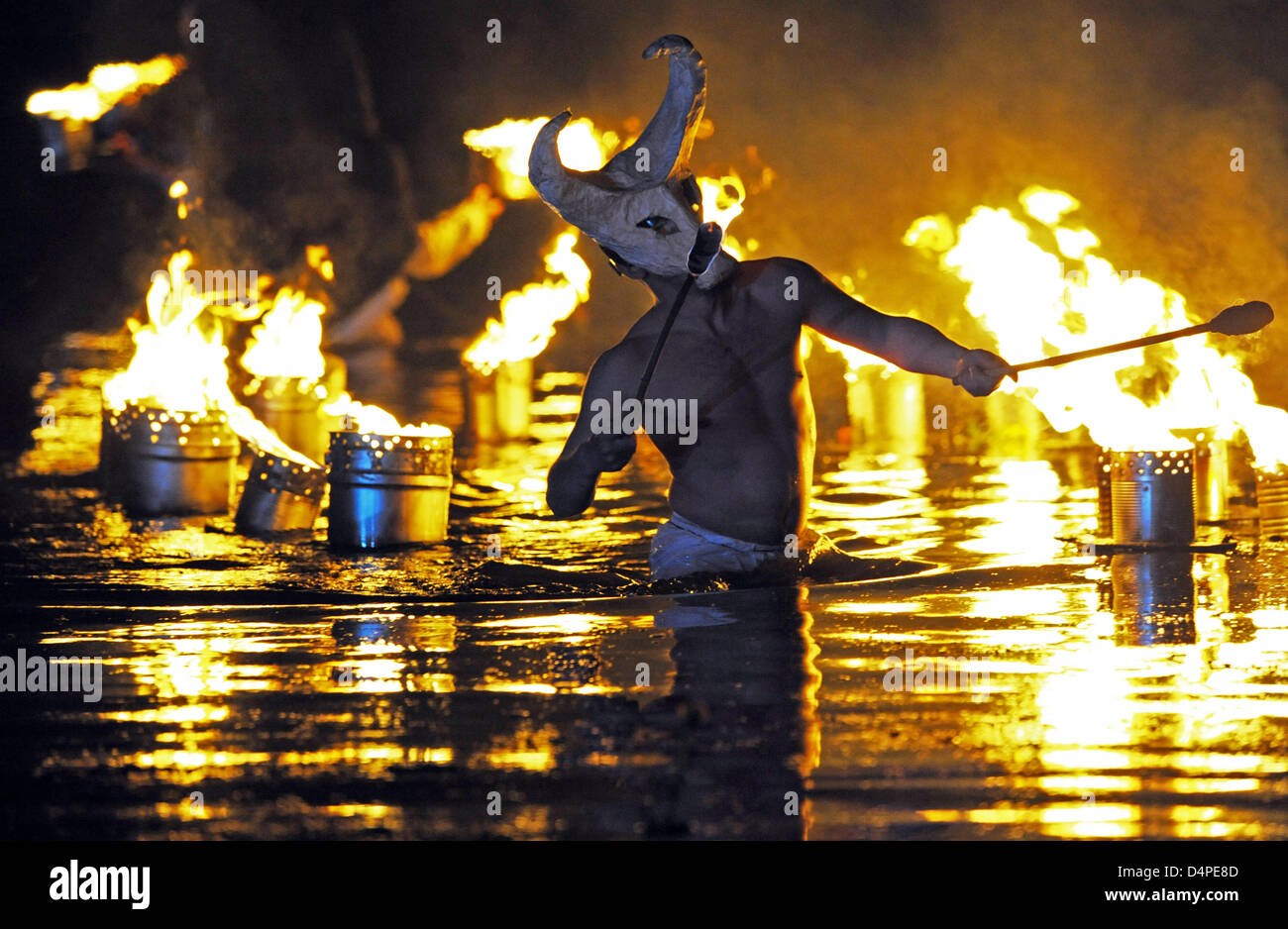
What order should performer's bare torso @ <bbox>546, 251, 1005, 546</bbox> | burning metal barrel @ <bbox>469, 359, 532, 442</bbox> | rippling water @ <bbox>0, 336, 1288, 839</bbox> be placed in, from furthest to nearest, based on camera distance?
burning metal barrel @ <bbox>469, 359, 532, 442</bbox>, performer's bare torso @ <bbox>546, 251, 1005, 546</bbox>, rippling water @ <bbox>0, 336, 1288, 839</bbox>

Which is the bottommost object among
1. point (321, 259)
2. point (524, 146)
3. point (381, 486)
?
point (381, 486)

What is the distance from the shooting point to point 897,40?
14.1 metres

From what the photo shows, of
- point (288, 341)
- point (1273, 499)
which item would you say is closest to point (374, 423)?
point (1273, 499)

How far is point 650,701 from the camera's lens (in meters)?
4.08

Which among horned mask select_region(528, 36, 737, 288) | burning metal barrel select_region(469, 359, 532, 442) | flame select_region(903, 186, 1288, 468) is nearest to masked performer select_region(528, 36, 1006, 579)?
horned mask select_region(528, 36, 737, 288)

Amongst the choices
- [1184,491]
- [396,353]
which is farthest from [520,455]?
[396,353]

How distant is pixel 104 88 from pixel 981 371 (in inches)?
537

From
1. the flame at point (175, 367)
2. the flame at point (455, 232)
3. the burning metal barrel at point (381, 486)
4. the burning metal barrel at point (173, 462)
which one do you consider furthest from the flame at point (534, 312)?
the burning metal barrel at point (381, 486)

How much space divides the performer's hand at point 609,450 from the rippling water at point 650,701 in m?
0.48

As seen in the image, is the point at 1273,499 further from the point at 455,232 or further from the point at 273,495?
the point at 455,232

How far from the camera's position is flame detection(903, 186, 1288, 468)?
275 inches

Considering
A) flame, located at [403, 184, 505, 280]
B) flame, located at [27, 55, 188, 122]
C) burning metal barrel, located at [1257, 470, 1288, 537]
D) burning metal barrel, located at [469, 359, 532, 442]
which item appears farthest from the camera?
flame, located at [403, 184, 505, 280]

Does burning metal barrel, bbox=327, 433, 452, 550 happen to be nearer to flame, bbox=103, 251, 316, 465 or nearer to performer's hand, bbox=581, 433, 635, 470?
flame, bbox=103, 251, 316, 465

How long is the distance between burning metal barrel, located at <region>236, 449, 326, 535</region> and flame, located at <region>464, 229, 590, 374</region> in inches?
375
